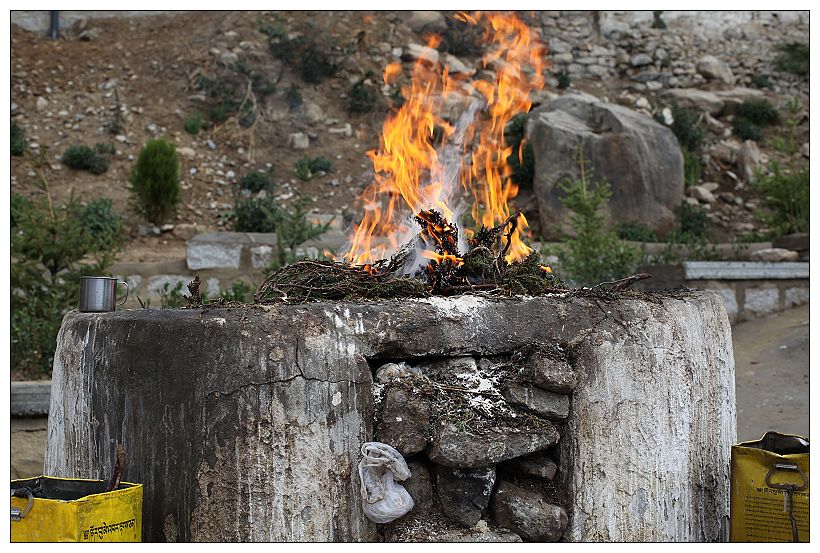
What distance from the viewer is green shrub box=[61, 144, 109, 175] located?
42.3ft

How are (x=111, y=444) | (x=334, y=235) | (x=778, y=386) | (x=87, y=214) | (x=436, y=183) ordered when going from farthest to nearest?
(x=87, y=214)
(x=334, y=235)
(x=778, y=386)
(x=436, y=183)
(x=111, y=444)

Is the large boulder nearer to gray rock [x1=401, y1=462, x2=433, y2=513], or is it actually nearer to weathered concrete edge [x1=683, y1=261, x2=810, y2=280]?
weathered concrete edge [x1=683, y1=261, x2=810, y2=280]

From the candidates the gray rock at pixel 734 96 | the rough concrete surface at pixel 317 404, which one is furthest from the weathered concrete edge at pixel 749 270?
the gray rock at pixel 734 96

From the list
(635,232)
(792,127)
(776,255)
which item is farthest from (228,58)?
(776,255)

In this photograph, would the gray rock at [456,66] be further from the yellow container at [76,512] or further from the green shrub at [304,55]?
the yellow container at [76,512]

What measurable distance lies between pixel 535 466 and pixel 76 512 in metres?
1.58

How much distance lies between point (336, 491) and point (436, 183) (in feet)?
5.94

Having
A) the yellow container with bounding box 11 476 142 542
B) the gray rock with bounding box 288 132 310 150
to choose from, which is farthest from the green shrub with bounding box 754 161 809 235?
the yellow container with bounding box 11 476 142 542

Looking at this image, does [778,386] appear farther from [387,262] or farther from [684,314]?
[387,262]

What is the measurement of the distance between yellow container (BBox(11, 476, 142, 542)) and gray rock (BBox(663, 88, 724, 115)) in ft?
49.2

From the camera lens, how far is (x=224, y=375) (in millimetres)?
3076

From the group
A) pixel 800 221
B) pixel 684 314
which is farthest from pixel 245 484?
pixel 800 221

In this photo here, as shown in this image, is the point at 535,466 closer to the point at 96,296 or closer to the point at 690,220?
the point at 96,296

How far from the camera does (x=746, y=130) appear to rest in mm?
15672
